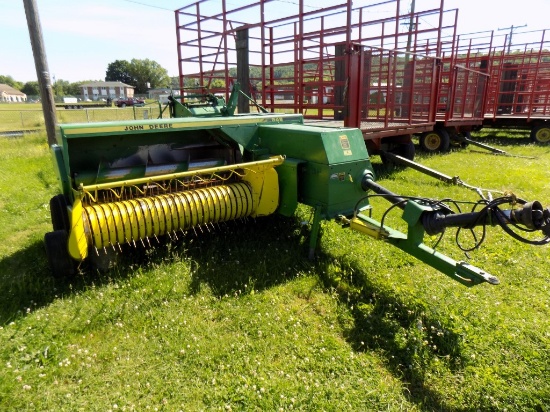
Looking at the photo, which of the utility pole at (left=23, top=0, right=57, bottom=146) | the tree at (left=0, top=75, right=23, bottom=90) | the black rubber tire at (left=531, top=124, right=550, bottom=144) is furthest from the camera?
→ the tree at (left=0, top=75, right=23, bottom=90)

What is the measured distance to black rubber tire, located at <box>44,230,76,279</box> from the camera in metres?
3.47

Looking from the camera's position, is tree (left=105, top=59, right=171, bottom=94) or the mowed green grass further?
tree (left=105, top=59, right=171, bottom=94)

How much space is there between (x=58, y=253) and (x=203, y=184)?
1.56 metres

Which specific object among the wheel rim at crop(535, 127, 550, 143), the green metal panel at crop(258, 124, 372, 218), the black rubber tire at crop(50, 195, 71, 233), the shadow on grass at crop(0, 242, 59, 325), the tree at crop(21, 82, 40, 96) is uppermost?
the tree at crop(21, 82, 40, 96)

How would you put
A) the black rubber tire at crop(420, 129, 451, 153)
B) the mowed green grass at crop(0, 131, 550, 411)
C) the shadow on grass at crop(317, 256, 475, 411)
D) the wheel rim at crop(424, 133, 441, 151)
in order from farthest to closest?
1. the wheel rim at crop(424, 133, 441, 151)
2. the black rubber tire at crop(420, 129, 451, 153)
3. the shadow on grass at crop(317, 256, 475, 411)
4. the mowed green grass at crop(0, 131, 550, 411)

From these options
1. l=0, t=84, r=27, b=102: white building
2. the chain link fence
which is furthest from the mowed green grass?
l=0, t=84, r=27, b=102: white building

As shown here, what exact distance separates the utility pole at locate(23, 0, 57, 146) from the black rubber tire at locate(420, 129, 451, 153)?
31.4ft

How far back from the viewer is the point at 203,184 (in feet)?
14.2

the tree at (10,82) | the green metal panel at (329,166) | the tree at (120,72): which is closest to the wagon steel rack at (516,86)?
the green metal panel at (329,166)

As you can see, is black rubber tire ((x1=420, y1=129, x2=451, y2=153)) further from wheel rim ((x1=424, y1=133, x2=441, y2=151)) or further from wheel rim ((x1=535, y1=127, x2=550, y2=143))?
wheel rim ((x1=535, y1=127, x2=550, y2=143))

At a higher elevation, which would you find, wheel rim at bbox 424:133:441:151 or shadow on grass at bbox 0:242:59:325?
wheel rim at bbox 424:133:441:151

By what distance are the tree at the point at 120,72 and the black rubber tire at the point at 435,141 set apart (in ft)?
329

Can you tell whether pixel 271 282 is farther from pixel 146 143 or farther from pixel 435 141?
pixel 435 141

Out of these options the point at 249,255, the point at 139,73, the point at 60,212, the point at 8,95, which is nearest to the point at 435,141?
the point at 249,255
